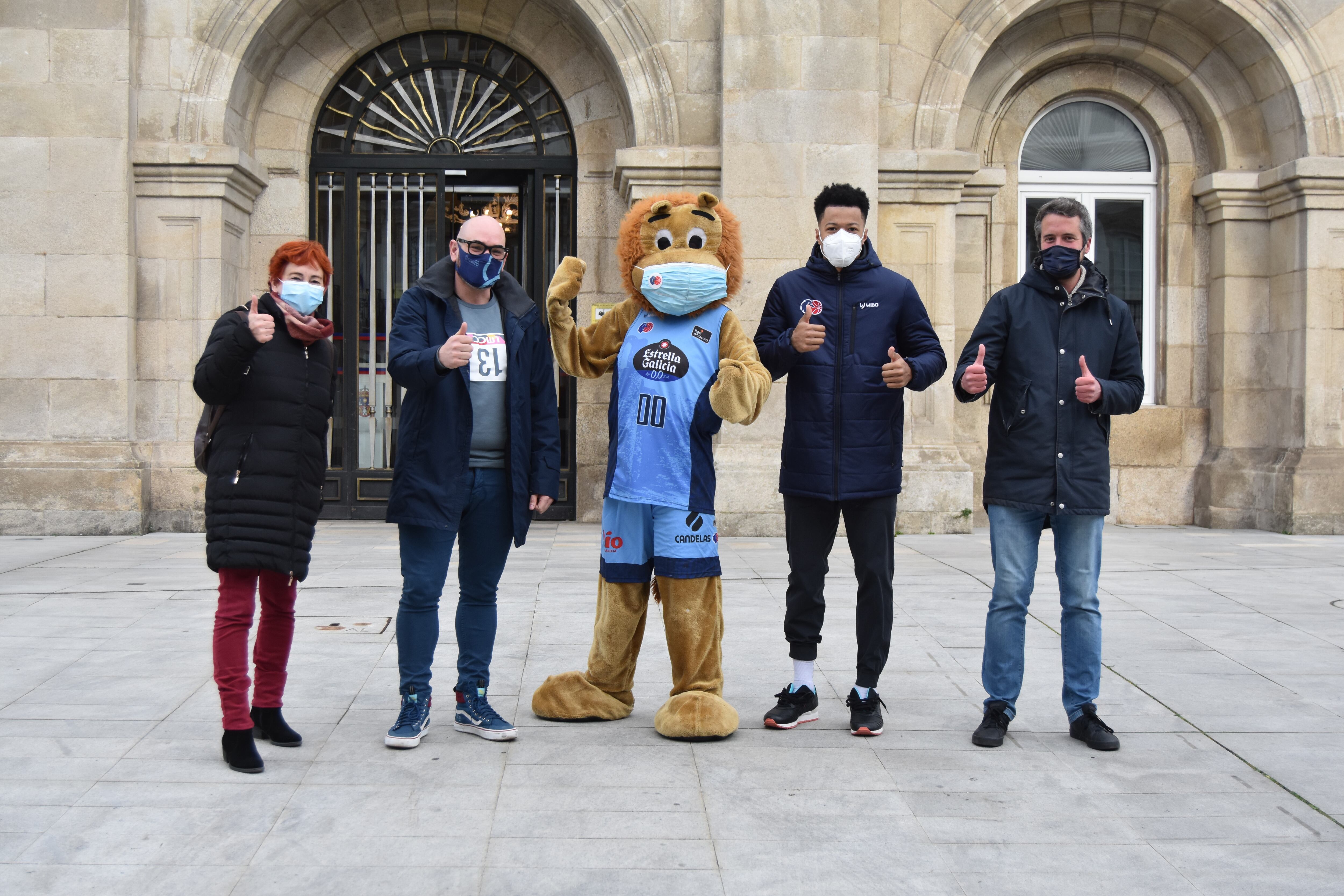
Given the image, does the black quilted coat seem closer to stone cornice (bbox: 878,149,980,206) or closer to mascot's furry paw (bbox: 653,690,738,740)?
mascot's furry paw (bbox: 653,690,738,740)

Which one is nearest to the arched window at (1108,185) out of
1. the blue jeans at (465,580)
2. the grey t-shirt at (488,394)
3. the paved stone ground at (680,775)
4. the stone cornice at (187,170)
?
the paved stone ground at (680,775)

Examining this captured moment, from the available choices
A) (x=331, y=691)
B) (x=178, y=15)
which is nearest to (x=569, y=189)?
(x=178, y=15)

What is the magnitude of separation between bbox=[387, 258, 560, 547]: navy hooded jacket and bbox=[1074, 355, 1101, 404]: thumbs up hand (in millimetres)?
1800

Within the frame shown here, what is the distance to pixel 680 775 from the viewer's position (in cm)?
388

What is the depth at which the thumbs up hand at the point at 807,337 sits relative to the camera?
4.35 metres

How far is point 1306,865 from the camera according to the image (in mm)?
3164

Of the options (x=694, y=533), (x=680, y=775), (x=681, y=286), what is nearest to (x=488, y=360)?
(x=681, y=286)

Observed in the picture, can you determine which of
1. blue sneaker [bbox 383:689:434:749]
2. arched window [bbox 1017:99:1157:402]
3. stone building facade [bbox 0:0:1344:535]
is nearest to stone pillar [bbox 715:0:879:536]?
stone building facade [bbox 0:0:1344:535]

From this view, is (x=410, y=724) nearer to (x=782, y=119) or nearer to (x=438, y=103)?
(x=782, y=119)

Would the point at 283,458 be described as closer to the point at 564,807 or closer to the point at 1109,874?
the point at 564,807

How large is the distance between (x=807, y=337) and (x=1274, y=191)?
8201mm

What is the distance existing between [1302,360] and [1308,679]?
6254 mm

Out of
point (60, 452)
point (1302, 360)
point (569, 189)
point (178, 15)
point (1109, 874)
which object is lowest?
point (1109, 874)

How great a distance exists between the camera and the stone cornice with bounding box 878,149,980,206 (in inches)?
402
